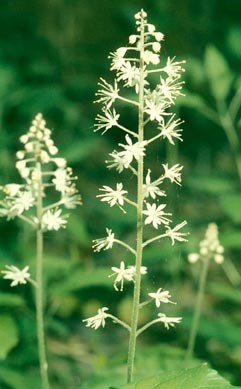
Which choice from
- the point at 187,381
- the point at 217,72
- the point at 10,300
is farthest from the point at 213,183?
the point at 187,381

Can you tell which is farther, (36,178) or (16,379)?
(16,379)

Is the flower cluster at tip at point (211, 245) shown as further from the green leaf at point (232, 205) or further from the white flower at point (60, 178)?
the white flower at point (60, 178)

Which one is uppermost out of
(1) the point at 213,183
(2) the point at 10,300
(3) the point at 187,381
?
(1) the point at 213,183

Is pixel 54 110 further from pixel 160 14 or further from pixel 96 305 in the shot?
pixel 96 305

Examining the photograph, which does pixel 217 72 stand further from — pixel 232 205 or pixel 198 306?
pixel 198 306

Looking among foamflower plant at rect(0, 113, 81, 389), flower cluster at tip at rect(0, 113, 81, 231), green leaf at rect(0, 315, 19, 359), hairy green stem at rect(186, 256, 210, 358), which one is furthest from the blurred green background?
flower cluster at tip at rect(0, 113, 81, 231)

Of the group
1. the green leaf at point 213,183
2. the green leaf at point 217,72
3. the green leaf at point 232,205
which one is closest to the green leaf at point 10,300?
the green leaf at point 232,205

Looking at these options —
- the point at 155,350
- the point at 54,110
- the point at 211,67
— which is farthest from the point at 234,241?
the point at 54,110

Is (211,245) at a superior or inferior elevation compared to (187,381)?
superior
